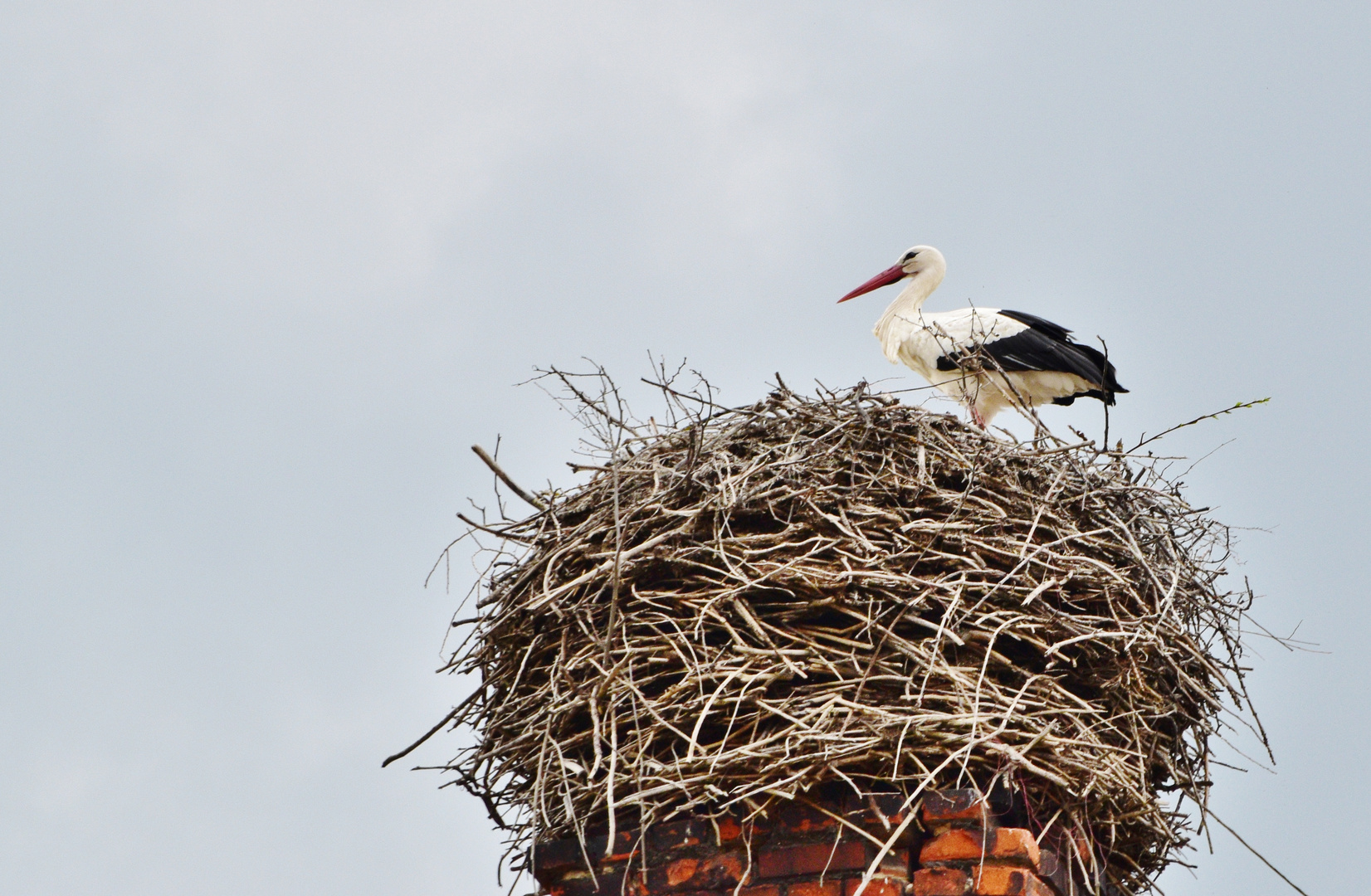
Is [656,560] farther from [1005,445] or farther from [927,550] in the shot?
[1005,445]

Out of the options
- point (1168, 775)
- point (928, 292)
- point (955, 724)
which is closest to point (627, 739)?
point (955, 724)

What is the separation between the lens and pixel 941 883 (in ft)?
11.3

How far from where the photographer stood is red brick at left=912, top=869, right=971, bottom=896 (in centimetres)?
342

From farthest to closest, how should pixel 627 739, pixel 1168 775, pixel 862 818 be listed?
1. pixel 1168 775
2. pixel 627 739
3. pixel 862 818

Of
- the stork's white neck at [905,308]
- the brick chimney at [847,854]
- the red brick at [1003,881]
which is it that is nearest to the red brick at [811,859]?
the brick chimney at [847,854]

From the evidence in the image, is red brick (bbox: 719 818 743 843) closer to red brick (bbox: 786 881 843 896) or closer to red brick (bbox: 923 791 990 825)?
red brick (bbox: 786 881 843 896)

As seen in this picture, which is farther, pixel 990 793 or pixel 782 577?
pixel 782 577

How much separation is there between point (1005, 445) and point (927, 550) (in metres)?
0.66

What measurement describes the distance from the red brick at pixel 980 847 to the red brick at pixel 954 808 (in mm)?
30

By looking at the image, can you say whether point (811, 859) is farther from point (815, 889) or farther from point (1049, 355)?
point (1049, 355)

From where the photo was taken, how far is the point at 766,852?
11.6 feet

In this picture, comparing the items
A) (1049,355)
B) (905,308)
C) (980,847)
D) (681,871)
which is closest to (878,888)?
(980,847)

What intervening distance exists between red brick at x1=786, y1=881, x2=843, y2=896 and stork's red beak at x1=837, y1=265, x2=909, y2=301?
5.45 m

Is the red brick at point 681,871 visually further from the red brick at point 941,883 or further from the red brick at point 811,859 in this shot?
the red brick at point 941,883
